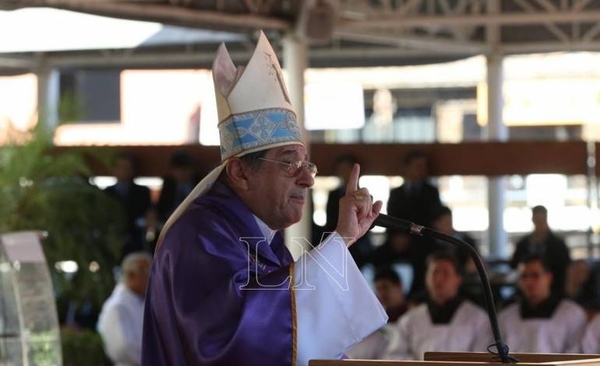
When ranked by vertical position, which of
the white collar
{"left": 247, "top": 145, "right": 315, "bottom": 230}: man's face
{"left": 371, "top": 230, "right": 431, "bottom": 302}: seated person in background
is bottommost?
{"left": 371, "top": 230, "right": 431, "bottom": 302}: seated person in background

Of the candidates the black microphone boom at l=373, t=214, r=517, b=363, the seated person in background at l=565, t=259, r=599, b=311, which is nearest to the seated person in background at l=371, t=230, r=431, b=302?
the seated person in background at l=565, t=259, r=599, b=311

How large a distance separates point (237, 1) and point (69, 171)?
169 centimetres

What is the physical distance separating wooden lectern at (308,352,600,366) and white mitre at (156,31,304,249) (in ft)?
1.82

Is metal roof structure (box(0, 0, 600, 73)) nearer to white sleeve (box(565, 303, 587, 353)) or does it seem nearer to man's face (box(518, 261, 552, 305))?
man's face (box(518, 261, 552, 305))

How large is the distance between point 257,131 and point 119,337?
5201mm

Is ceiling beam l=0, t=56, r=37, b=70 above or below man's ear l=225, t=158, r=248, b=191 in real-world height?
above

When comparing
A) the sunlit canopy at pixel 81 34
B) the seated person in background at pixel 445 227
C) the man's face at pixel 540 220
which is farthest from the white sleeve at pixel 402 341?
the sunlit canopy at pixel 81 34

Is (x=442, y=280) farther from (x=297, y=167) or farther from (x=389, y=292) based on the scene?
(x=297, y=167)

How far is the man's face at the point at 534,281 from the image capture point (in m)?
8.03

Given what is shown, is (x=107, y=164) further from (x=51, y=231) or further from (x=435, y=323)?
(x=435, y=323)

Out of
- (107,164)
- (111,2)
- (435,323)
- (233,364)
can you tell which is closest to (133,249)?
(107,164)

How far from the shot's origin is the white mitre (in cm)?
290

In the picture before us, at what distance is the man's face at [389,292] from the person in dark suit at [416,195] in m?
1.55

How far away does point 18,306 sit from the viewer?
246 inches
